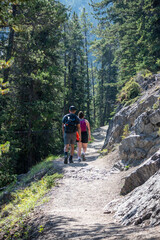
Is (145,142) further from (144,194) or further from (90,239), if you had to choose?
(90,239)

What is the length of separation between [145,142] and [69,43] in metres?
27.7

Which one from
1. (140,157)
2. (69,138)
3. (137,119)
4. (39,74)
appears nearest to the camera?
(140,157)

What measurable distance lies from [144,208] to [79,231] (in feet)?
3.30

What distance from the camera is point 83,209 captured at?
534 centimetres

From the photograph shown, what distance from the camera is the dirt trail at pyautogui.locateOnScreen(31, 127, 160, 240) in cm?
325

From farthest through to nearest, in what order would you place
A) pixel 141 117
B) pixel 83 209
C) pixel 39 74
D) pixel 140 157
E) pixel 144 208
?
pixel 39 74
pixel 141 117
pixel 140 157
pixel 83 209
pixel 144 208

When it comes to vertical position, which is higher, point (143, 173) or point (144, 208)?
point (143, 173)

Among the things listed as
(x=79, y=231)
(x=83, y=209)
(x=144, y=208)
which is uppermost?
(x=144, y=208)

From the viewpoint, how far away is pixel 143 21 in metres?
14.2

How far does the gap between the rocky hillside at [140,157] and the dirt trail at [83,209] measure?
11.0 inches

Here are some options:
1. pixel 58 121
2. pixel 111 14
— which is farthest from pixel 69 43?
pixel 58 121

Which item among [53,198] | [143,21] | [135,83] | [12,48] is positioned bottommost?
[53,198]

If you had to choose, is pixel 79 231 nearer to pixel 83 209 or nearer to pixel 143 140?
pixel 83 209

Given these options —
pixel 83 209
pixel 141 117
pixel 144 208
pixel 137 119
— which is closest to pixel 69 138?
pixel 137 119
